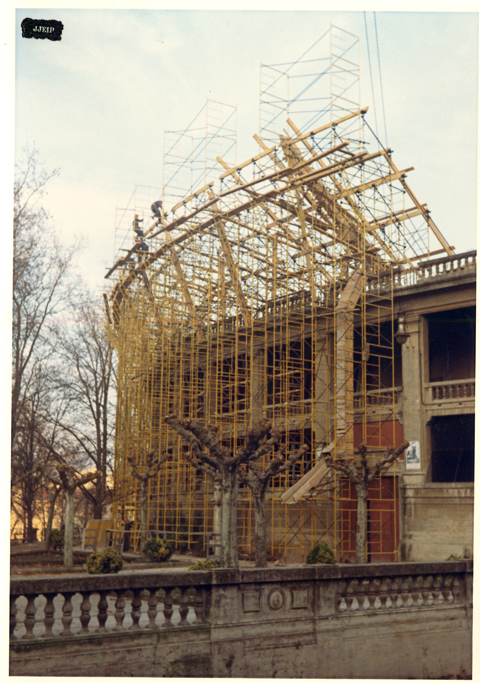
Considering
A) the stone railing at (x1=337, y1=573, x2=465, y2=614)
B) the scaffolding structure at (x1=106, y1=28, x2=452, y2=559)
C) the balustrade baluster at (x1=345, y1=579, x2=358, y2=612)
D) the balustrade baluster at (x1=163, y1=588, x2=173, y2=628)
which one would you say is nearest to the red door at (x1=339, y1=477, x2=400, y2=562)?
the scaffolding structure at (x1=106, y1=28, x2=452, y2=559)

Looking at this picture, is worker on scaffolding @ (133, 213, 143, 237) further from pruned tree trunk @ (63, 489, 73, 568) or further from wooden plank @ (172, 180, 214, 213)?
pruned tree trunk @ (63, 489, 73, 568)

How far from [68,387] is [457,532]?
23002 mm

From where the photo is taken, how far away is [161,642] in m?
9.45

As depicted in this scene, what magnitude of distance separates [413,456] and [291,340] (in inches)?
274

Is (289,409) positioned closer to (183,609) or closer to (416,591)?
(416,591)

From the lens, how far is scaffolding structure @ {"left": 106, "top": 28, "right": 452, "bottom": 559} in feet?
78.5

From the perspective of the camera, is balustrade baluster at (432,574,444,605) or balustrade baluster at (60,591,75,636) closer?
balustrade baluster at (60,591,75,636)

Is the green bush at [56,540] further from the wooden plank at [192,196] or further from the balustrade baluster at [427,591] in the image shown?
the balustrade baluster at [427,591]

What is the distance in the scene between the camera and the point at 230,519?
12.4 metres

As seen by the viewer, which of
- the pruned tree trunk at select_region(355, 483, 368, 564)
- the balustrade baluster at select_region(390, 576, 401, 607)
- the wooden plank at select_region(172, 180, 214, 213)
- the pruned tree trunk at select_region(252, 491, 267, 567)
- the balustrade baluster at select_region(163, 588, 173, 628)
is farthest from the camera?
the wooden plank at select_region(172, 180, 214, 213)

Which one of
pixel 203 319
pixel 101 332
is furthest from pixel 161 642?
pixel 101 332

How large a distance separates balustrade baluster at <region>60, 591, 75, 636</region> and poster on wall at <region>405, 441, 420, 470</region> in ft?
50.7

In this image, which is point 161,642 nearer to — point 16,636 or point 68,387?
point 16,636

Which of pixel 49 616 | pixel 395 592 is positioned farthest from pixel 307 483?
pixel 49 616
